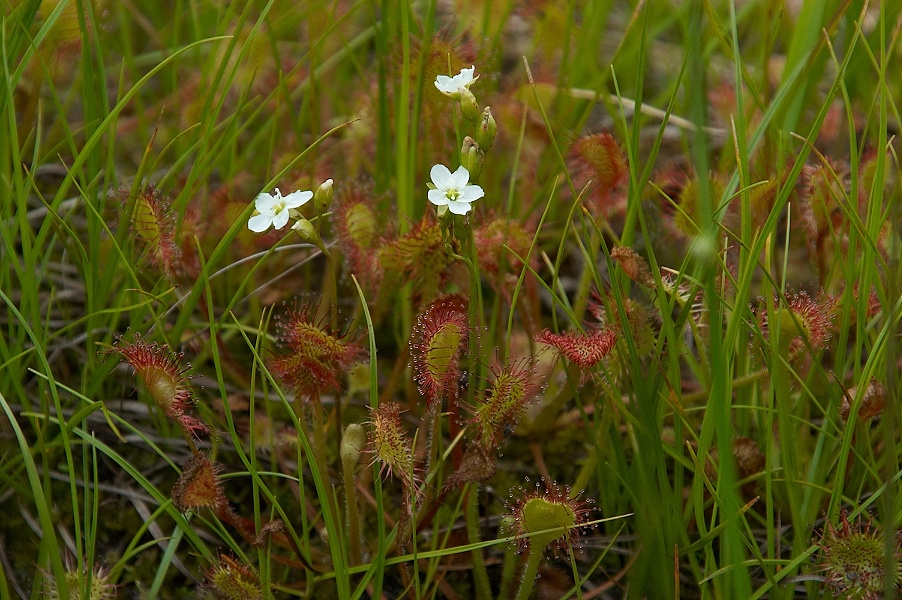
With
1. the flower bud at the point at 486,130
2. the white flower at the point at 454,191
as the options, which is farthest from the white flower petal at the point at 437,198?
the flower bud at the point at 486,130

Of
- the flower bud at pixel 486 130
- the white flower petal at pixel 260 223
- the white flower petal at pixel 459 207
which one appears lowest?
the white flower petal at pixel 260 223

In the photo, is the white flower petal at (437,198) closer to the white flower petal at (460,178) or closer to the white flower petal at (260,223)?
the white flower petal at (460,178)

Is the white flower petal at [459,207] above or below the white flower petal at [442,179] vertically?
below

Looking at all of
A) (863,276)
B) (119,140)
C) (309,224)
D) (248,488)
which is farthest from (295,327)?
(119,140)

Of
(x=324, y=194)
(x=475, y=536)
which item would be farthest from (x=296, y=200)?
(x=475, y=536)

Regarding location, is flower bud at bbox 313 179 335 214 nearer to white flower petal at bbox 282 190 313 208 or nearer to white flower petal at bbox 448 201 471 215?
white flower petal at bbox 282 190 313 208

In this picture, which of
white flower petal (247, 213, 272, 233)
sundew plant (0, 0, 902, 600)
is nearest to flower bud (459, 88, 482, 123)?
sundew plant (0, 0, 902, 600)

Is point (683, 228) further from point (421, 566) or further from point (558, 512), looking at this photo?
point (421, 566)
